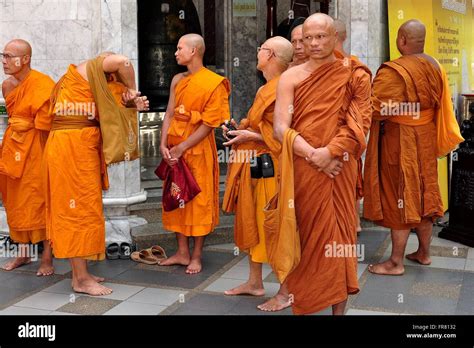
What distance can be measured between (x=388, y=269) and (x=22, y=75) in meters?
3.53

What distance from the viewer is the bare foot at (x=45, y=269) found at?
573 centimetres

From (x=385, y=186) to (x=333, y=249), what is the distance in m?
1.90

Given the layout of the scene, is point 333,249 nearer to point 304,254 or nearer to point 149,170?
point 304,254

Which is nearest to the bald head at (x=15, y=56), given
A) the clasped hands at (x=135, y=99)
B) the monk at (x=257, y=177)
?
the clasped hands at (x=135, y=99)

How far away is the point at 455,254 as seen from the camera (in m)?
6.23

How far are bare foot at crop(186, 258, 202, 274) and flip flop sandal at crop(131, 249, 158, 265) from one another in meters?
→ 0.40

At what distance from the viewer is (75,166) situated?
509cm

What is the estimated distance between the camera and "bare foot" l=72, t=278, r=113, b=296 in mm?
5136

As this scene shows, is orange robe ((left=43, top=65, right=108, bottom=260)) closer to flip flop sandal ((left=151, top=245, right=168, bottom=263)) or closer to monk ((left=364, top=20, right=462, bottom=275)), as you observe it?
flip flop sandal ((left=151, top=245, right=168, bottom=263))

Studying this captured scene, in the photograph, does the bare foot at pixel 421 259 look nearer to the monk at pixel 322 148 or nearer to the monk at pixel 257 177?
the monk at pixel 257 177

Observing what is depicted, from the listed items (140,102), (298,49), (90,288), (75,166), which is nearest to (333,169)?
(298,49)

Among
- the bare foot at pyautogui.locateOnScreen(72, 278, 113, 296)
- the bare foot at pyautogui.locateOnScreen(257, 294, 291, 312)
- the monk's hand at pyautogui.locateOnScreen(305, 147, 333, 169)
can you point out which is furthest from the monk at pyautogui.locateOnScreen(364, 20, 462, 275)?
the bare foot at pyautogui.locateOnScreen(72, 278, 113, 296)

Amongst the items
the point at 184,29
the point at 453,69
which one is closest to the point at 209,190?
the point at 453,69

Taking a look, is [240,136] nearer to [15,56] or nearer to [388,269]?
[388,269]
